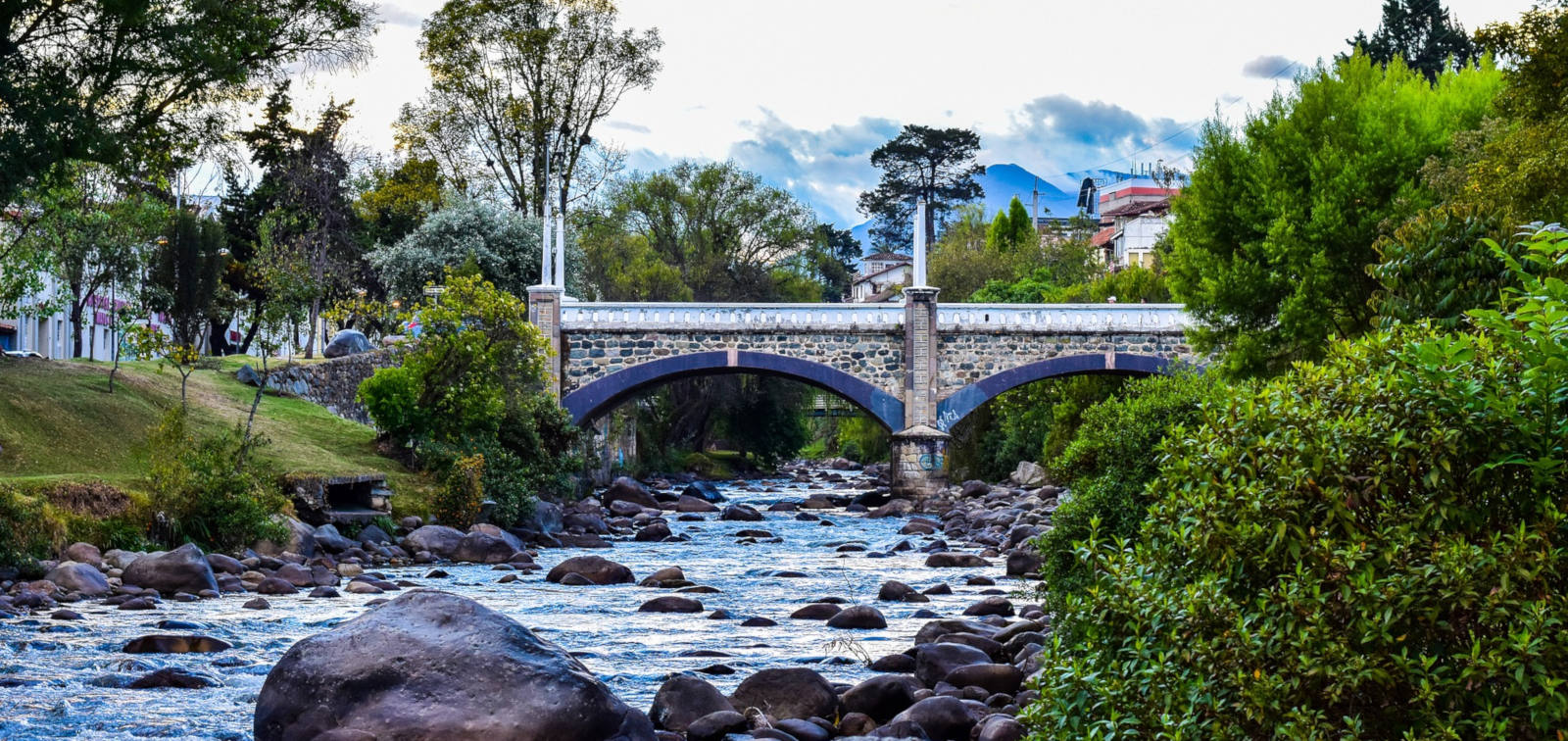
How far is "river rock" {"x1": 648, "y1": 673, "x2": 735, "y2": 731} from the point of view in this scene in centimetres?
1055

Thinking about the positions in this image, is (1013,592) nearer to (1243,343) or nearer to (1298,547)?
(1243,343)

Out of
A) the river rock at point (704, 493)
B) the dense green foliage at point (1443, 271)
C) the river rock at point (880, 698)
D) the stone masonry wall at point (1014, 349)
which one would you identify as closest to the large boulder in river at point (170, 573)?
the river rock at point (880, 698)

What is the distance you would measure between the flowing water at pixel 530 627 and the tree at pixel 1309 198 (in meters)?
7.85

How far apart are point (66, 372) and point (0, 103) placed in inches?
458

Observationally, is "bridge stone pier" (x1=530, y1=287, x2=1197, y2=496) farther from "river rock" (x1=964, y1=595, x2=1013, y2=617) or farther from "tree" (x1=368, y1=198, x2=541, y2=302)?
"river rock" (x1=964, y1=595, x2=1013, y2=617)

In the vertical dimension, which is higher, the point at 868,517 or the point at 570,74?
the point at 570,74

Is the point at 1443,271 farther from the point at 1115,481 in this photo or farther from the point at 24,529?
the point at 24,529

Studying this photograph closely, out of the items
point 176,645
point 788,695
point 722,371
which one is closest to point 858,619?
point 788,695

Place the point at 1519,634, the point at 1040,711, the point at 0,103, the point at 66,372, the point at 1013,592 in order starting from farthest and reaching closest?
the point at 66,372, the point at 1013,592, the point at 0,103, the point at 1040,711, the point at 1519,634

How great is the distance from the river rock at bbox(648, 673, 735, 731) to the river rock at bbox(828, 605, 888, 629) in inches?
204

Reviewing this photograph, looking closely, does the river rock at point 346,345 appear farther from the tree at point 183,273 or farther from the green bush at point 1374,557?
the green bush at point 1374,557

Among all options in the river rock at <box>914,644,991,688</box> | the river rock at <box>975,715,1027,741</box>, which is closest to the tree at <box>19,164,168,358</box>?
the river rock at <box>914,644,991,688</box>

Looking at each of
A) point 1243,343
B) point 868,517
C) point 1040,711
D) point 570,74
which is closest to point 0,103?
point 1040,711

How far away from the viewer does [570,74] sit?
44.2 m
